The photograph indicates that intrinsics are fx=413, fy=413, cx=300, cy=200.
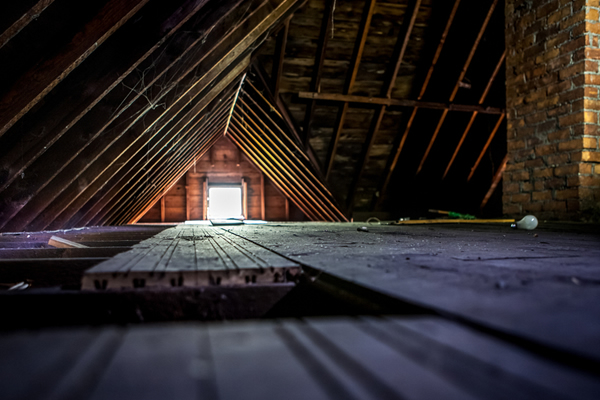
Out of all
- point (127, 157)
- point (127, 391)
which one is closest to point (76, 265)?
point (127, 391)

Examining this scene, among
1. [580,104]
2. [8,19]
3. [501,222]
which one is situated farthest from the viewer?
[501,222]

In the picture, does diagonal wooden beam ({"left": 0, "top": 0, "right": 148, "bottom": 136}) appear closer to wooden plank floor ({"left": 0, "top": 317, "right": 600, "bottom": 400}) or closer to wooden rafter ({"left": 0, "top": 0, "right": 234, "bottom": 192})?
wooden rafter ({"left": 0, "top": 0, "right": 234, "bottom": 192})

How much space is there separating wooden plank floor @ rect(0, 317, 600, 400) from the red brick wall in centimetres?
290

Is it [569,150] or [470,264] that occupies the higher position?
[569,150]

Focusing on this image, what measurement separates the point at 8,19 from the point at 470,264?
1.66 m

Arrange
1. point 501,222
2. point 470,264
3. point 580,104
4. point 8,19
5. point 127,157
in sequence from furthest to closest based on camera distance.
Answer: point 127,157
point 501,222
point 580,104
point 8,19
point 470,264

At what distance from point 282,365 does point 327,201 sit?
7095 millimetres

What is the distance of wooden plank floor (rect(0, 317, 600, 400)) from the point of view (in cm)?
44

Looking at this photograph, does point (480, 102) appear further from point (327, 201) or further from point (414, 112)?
point (327, 201)

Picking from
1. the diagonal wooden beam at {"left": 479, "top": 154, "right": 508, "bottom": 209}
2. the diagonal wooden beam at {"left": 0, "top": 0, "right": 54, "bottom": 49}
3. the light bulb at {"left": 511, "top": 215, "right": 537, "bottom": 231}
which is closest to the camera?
the diagonal wooden beam at {"left": 0, "top": 0, "right": 54, "bottom": 49}

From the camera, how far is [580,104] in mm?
2887

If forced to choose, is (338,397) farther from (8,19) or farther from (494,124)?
(494,124)

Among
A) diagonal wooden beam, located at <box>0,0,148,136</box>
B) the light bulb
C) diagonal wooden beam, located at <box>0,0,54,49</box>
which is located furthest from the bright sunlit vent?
diagonal wooden beam, located at <box>0,0,54,49</box>

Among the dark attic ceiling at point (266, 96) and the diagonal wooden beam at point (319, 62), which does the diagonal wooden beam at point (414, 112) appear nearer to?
the dark attic ceiling at point (266, 96)
